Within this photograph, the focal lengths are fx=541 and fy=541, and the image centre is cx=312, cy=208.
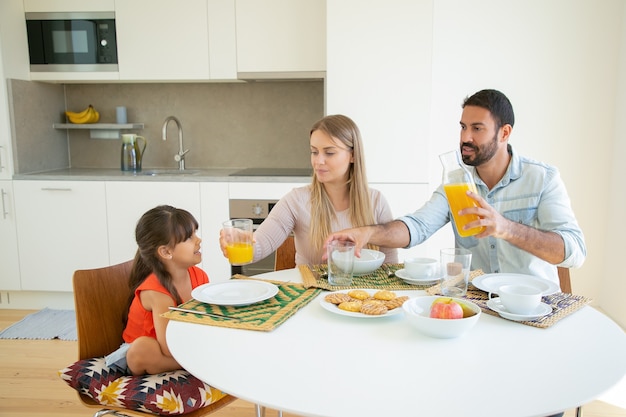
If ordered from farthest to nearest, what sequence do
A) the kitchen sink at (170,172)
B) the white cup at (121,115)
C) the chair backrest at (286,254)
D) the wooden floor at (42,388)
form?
the white cup at (121,115), the kitchen sink at (170,172), the wooden floor at (42,388), the chair backrest at (286,254)

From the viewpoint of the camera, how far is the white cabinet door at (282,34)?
10.5ft

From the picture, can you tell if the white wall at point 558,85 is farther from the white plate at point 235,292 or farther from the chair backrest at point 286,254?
the white plate at point 235,292

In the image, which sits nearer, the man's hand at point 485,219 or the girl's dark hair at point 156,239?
the man's hand at point 485,219

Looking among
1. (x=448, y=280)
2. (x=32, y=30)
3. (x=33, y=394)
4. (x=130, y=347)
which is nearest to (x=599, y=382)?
(x=448, y=280)

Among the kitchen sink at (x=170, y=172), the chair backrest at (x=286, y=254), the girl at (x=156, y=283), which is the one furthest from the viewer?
the kitchen sink at (x=170, y=172)

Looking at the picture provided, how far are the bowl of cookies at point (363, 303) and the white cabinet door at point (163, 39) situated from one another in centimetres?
236

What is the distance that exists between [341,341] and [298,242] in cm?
92

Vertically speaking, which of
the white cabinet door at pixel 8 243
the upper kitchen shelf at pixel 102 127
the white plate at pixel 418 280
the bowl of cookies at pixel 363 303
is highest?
the upper kitchen shelf at pixel 102 127

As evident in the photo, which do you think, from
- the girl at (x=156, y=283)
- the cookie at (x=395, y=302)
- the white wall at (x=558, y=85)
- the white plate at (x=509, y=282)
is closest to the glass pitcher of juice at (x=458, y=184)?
the white plate at (x=509, y=282)

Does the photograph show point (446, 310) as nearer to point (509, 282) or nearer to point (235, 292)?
point (509, 282)

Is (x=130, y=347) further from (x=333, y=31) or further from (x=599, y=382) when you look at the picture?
(x=333, y=31)

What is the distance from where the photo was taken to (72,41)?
3408 millimetres

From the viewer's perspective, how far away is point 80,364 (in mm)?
1477

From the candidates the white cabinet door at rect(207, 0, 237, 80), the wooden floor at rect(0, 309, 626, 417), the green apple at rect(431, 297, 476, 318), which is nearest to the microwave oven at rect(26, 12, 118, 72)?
the white cabinet door at rect(207, 0, 237, 80)
